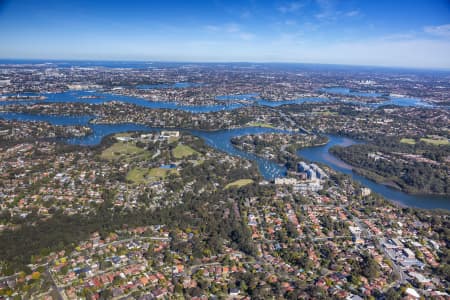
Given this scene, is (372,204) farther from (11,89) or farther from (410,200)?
(11,89)

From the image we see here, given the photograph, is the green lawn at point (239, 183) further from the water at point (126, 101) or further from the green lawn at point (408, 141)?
the water at point (126, 101)

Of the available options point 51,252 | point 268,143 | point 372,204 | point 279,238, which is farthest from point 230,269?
point 268,143

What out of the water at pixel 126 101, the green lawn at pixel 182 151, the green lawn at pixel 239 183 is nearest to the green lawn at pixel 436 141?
the green lawn at pixel 239 183

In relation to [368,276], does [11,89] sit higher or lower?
higher

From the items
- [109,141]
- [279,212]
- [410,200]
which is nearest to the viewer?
[279,212]

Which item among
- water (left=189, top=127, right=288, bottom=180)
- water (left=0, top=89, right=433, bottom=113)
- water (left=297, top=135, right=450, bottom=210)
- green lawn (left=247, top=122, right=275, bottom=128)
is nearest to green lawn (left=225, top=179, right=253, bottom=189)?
water (left=189, top=127, right=288, bottom=180)

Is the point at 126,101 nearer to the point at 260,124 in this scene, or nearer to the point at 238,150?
the point at 260,124

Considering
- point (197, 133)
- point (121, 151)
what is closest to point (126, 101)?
point (197, 133)
